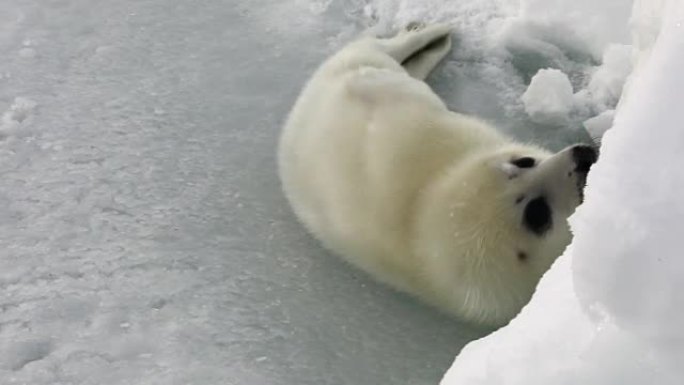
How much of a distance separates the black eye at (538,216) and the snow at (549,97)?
515 millimetres

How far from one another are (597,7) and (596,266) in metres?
2.29

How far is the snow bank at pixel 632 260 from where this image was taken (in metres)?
1.15

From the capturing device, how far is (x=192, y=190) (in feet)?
9.29

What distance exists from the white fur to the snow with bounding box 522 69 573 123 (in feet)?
0.62

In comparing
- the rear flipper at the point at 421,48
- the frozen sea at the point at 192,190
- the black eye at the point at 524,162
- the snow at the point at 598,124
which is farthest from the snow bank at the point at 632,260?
the rear flipper at the point at 421,48

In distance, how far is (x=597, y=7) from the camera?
130 inches

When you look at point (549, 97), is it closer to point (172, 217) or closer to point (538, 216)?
point (538, 216)

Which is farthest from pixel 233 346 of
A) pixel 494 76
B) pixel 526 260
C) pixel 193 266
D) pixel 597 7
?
pixel 597 7

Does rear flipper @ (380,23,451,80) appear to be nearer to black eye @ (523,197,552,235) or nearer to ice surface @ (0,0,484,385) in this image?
ice surface @ (0,0,484,385)

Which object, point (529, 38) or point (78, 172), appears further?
point (529, 38)

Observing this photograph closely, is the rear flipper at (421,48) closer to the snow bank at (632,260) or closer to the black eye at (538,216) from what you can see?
the black eye at (538,216)

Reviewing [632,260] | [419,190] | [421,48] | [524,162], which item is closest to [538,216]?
[524,162]

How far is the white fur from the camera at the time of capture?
246cm

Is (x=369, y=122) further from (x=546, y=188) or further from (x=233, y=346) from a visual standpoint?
(x=233, y=346)
